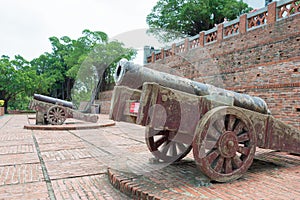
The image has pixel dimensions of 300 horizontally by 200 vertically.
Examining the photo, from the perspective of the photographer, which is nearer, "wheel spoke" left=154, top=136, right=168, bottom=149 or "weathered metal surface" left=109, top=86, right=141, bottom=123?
"weathered metal surface" left=109, top=86, right=141, bottom=123

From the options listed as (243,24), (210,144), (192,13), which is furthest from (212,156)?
(192,13)

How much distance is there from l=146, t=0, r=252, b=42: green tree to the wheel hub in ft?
59.6

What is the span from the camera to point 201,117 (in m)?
3.01

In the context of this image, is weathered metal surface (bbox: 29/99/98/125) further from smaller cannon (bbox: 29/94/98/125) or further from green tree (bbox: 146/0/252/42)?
green tree (bbox: 146/0/252/42)

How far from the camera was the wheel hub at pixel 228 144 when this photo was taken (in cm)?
289

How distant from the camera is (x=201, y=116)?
3018mm

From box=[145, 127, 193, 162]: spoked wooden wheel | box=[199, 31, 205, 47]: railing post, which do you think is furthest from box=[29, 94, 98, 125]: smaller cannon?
box=[145, 127, 193, 162]: spoked wooden wheel

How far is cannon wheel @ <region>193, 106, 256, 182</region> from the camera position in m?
2.75

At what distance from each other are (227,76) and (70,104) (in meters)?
7.22

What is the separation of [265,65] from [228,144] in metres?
6.82

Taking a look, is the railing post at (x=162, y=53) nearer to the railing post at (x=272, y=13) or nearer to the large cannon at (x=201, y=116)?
the railing post at (x=272, y=13)

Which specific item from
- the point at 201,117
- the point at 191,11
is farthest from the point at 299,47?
the point at 191,11

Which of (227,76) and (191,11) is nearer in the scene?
(227,76)

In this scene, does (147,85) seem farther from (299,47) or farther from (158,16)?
(158,16)
